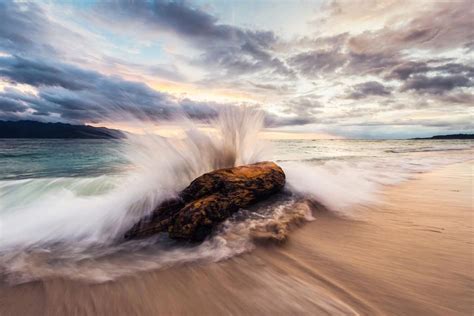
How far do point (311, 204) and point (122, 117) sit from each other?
318 centimetres

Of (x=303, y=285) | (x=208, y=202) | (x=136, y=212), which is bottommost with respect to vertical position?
(x=303, y=285)

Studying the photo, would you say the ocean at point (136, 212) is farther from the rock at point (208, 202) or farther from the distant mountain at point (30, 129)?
the distant mountain at point (30, 129)

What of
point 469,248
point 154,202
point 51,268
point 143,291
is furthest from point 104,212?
Answer: point 469,248

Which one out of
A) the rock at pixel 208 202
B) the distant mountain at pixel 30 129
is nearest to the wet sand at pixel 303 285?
the rock at pixel 208 202

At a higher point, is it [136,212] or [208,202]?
[208,202]

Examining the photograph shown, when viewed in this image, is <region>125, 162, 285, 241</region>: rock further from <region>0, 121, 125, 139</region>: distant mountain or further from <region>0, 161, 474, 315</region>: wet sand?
<region>0, 121, 125, 139</region>: distant mountain

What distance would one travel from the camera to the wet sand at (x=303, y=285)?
142cm

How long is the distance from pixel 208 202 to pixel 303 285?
129cm

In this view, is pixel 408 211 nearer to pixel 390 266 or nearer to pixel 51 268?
pixel 390 266

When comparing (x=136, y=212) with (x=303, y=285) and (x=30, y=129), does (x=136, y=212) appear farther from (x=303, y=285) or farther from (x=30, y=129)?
(x=30, y=129)

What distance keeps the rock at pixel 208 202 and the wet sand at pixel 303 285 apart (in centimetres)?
52

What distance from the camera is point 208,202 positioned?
2.53 m

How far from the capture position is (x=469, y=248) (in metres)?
2.06

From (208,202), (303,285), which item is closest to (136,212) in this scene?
(208,202)
